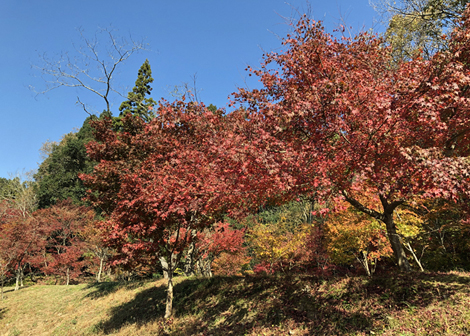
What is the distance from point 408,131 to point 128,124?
37.5 ft

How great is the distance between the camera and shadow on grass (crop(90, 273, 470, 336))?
5.73 meters

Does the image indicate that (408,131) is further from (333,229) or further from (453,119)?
(333,229)

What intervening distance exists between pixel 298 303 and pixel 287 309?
0.36 m

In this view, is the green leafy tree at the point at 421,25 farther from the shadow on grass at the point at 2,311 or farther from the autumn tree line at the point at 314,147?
the shadow on grass at the point at 2,311

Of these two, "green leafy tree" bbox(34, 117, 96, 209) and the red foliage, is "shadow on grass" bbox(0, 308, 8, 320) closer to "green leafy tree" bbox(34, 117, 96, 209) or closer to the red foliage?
the red foliage

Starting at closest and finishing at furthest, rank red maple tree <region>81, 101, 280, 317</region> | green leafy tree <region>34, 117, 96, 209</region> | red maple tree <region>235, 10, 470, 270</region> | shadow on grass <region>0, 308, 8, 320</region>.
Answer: red maple tree <region>235, 10, 470, 270</region> < red maple tree <region>81, 101, 280, 317</region> < shadow on grass <region>0, 308, 8, 320</region> < green leafy tree <region>34, 117, 96, 209</region>

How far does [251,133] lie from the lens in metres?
6.12

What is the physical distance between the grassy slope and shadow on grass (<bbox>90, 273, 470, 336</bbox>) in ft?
0.06

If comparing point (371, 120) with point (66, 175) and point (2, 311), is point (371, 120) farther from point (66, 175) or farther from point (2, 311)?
point (66, 175)

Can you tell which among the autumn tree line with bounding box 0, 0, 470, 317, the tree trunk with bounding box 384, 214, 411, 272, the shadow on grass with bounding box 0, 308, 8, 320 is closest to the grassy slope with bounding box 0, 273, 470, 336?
the tree trunk with bounding box 384, 214, 411, 272

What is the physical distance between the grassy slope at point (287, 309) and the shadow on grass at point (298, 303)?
0.02 meters

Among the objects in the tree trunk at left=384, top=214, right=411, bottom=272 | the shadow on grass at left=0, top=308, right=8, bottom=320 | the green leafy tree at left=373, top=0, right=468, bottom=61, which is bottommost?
the shadow on grass at left=0, top=308, right=8, bottom=320

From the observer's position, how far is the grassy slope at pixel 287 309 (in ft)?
17.1

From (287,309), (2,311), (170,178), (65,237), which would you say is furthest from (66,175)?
(287,309)
